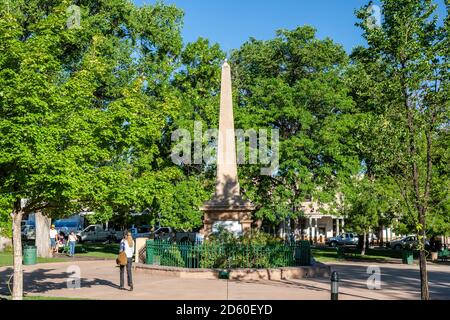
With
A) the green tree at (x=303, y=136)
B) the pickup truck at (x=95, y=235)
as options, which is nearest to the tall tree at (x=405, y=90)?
the green tree at (x=303, y=136)

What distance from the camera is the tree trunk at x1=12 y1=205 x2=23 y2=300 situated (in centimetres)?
1278

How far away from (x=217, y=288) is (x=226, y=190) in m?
6.08

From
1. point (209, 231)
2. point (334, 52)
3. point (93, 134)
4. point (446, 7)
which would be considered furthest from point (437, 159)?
point (93, 134)

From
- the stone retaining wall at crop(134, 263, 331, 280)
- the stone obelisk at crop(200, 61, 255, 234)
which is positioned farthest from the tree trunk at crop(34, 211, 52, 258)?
the stone obelisk at crop(200, 61, 255, 234)

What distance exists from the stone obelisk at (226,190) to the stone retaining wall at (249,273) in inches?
98.0

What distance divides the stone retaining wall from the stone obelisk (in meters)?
2.49

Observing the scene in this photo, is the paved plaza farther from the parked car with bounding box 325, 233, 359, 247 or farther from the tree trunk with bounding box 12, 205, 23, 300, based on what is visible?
the parked car with bounding box 325, 233, 359, 247

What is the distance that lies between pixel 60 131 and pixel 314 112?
2441cm

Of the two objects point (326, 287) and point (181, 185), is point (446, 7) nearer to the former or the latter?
point (326, 287)

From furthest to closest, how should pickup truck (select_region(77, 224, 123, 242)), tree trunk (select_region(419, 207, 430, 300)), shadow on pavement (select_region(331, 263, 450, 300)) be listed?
pickup truck (select_region(77, 224, 123, 242)) → shadow on pavement (select_region(331, 263, 450, 300)) → tree trunk (select_region(419, 207, 430, 300))

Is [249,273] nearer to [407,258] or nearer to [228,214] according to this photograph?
[228,214]

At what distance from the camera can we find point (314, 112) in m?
34.8

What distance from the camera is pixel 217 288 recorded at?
16203 millimetres

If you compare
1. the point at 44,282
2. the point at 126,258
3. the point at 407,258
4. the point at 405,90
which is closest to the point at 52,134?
the point at 126,258
